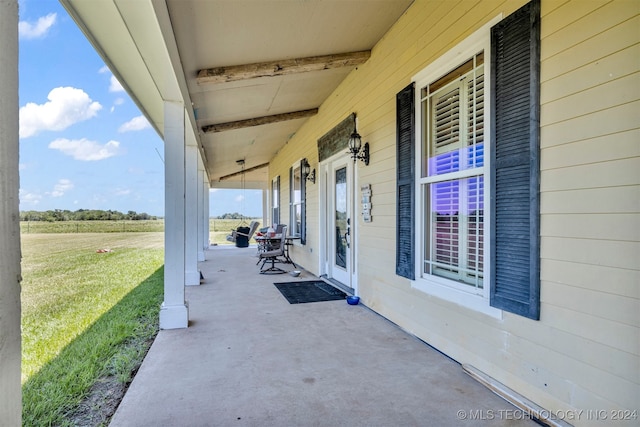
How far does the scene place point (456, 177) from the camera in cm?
265

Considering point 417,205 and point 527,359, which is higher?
point 417,205

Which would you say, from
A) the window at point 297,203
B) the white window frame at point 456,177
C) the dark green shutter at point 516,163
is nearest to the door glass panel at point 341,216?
the window at point 297,203

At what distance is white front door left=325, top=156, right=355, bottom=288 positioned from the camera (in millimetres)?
4812

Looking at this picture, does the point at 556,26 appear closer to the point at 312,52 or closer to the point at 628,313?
the point at 628,313

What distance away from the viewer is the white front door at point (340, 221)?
4.81 metres

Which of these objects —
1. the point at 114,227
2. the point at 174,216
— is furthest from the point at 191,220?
the point at 114,227

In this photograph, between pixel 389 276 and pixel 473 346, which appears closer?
pixel 473 346

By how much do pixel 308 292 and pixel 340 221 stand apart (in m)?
1.20

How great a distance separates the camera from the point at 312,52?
3.85m

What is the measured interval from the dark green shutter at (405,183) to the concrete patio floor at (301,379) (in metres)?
0.72

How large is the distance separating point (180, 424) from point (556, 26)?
9.68 feet

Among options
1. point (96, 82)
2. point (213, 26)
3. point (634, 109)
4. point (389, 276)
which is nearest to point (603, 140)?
point (634, 109)

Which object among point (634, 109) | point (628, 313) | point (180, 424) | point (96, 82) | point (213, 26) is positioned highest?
point (96, 82)

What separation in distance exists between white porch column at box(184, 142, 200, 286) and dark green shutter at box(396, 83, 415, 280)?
Result: 11.1 ft
